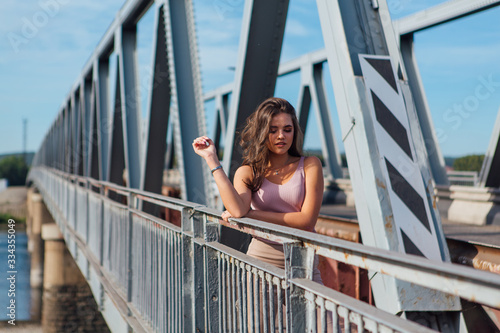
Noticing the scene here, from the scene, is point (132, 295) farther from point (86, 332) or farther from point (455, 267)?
point (86, 332)

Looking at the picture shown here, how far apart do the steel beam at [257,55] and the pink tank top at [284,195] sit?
170 centimetres

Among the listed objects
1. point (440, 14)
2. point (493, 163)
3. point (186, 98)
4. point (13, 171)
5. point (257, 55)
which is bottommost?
point (493, 163)

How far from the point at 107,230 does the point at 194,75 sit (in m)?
2.55

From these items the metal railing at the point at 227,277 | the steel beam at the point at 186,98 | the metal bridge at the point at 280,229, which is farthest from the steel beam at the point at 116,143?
the steel beam at the point at 186,98

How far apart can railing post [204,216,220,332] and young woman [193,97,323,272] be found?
0.39 m

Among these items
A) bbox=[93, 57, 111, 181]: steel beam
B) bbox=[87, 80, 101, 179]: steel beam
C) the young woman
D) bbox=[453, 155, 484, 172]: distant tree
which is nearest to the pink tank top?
the young woman

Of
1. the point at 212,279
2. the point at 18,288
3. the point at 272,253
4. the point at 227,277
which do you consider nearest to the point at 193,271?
the point at 212,279

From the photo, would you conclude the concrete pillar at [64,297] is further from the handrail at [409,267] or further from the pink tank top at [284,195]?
the handrail at [409,267]

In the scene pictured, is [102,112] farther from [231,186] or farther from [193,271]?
[231,186]

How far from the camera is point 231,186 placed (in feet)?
9.31

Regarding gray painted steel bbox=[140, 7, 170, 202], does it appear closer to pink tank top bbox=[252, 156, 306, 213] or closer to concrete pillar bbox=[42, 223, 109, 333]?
pink tank top bbox=[252, 156, 306, 213]

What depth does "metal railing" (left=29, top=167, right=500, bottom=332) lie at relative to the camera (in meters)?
1.35

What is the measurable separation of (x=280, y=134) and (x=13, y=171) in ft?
410

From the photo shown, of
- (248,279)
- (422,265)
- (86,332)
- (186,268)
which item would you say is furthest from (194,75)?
(86,332)
